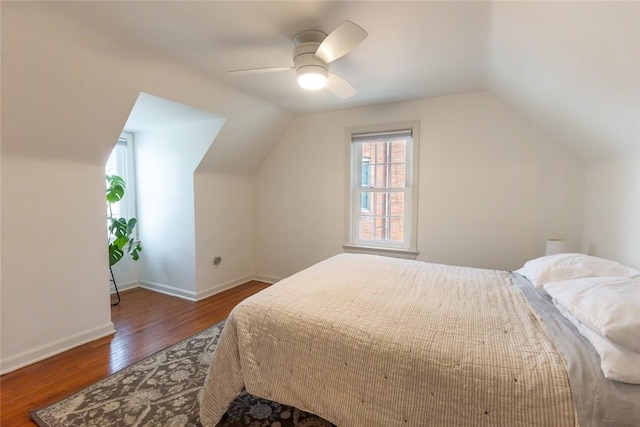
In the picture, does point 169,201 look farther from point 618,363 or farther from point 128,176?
point 618,363

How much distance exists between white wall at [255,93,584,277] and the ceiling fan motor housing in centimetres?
168

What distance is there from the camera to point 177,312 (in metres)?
3.28

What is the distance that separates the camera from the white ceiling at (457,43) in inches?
56.6

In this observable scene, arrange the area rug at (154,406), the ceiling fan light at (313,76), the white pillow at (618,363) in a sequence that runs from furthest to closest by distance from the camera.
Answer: the ceiling fan light at (313,76) → the area rug at (154,406) → the white pillow at (618,363)

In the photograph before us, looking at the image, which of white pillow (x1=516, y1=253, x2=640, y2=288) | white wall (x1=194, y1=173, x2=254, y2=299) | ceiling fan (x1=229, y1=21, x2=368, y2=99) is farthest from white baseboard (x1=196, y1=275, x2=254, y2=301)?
white pillow (x1=516, y1=253, x2=640, y2=288)

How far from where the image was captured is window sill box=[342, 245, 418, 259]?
11.3ft

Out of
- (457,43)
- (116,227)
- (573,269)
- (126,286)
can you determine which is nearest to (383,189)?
(457,43)

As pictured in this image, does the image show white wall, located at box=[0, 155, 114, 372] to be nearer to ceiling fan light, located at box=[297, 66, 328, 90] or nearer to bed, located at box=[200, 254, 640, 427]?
bed, located at box=[200, 254, 640, 427]

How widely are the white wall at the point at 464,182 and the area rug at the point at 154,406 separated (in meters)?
2.20

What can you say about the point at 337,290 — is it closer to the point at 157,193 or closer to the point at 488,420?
the point at 488,420

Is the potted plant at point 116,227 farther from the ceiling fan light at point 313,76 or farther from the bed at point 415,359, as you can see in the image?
the ceiling fan light at point 313,76

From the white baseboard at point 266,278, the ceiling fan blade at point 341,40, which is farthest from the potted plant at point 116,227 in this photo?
the ceiling fan blade at point 341,40

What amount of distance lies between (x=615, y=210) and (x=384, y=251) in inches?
79.3

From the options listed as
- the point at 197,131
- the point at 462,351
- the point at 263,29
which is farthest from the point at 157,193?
the point at 462,351
